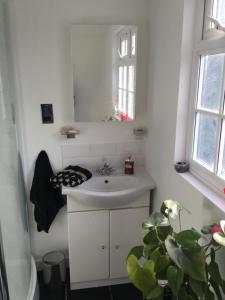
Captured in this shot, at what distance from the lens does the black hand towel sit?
2.16 meters

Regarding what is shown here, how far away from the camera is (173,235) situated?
1.06 meters

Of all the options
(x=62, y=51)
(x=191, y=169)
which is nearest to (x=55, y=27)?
(x=62, y=51)

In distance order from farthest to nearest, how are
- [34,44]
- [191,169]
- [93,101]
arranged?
[93,101]
[34,44]
[191,169]

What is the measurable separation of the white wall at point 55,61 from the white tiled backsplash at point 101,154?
0.16 feet

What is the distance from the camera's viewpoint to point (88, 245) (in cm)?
215

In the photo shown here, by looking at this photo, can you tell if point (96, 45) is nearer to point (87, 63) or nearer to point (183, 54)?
point (87, 63)

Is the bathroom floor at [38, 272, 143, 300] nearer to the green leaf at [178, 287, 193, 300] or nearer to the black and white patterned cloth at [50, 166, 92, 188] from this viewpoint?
the black and white patterned cloth at [50, 166, 92, 188]

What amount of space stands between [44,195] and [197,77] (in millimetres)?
1390

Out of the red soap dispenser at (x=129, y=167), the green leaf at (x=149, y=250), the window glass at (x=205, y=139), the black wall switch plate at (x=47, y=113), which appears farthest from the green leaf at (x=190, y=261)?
the black wall switch plate at (x=47, y=113)

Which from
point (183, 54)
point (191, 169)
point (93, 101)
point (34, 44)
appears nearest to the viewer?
point (183, 54)

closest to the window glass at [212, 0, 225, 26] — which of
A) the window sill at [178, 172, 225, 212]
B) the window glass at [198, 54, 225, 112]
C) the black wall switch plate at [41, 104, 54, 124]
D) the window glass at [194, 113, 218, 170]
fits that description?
the window glass at [198, 54, 225, 112]

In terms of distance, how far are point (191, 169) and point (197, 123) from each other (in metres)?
0.28

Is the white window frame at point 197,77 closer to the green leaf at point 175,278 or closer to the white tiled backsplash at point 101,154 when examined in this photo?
Answer: the green leaf at point 175,278

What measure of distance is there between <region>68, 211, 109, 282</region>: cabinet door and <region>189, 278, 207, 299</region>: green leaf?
3.74ft
